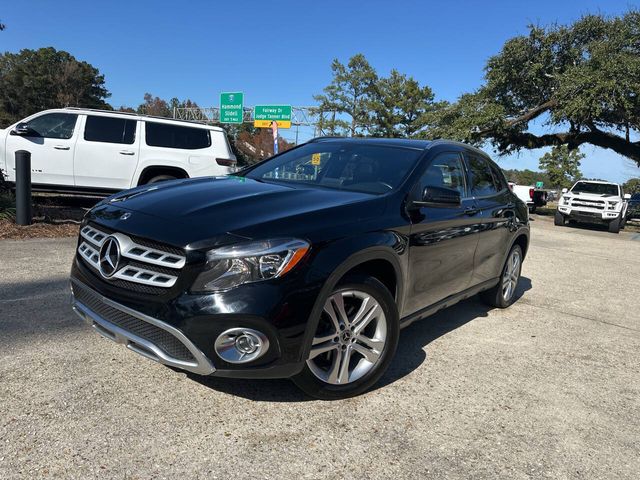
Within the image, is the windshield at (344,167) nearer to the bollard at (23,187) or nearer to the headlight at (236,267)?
the headlight at (236,267)

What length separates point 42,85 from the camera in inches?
2099

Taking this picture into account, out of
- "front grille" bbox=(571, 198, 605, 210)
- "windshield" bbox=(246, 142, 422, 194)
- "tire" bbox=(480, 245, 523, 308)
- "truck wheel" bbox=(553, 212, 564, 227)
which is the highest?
"windshield" bbox=(246, 142, 422, 194)

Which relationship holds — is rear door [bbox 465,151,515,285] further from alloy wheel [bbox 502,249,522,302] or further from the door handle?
alloy wheel [bbox 502,249,522,302]

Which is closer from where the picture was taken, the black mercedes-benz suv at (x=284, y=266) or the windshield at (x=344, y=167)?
the black mercedes-benz suv at (x=284, y=266)

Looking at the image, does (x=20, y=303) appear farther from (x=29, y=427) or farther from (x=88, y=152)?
(x=88, y=152)

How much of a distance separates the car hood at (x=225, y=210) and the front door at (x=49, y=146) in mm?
6167

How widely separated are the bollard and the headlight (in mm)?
6431

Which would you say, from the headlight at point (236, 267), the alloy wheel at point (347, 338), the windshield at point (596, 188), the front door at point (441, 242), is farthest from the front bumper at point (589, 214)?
the headlight at point (236, 267)

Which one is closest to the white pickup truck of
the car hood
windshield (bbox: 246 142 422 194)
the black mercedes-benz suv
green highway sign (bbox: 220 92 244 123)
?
the black mercedes-benz suv

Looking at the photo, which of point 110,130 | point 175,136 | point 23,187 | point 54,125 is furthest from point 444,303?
point 54,125

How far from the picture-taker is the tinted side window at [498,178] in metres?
4.99

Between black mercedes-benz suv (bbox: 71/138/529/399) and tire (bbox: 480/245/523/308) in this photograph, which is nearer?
black mercedes-benz suv (bbox: 71/138/529/399)

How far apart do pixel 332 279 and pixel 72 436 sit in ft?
5.04

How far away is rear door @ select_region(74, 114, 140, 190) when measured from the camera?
28.3 ft
